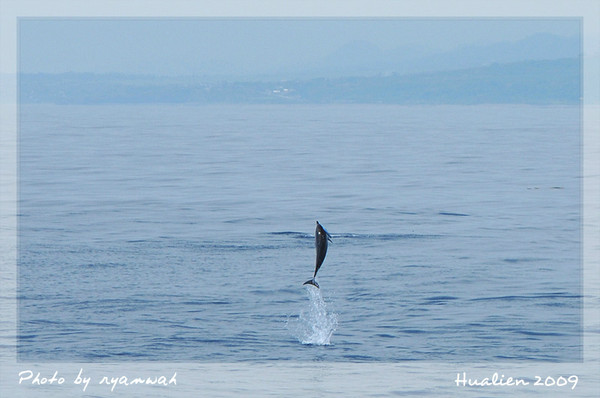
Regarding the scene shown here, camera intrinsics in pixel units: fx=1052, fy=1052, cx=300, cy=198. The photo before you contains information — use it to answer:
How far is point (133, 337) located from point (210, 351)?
1655 mm

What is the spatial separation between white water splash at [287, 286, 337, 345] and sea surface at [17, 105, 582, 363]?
51 millimetres

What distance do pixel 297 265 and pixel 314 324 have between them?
5.74 metres

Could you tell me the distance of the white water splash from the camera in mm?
18312

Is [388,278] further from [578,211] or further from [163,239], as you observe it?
[578,211]

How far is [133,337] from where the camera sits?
18.3 m

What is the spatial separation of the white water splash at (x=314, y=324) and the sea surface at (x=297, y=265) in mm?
51

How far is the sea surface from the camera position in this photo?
1803 cm

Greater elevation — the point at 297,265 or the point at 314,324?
the point at 297,265

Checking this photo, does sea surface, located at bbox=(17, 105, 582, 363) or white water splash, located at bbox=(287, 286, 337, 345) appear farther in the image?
white water splash, located at bbox=(287, 286, 337, 345)

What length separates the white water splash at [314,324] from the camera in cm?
1831

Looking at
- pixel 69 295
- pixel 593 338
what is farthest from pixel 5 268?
pixel 593 338

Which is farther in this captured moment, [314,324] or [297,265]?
[297,265]

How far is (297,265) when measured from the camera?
24781 millimetres

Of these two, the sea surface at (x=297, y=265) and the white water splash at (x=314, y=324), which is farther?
the white water splash at (x=314, y=324)
